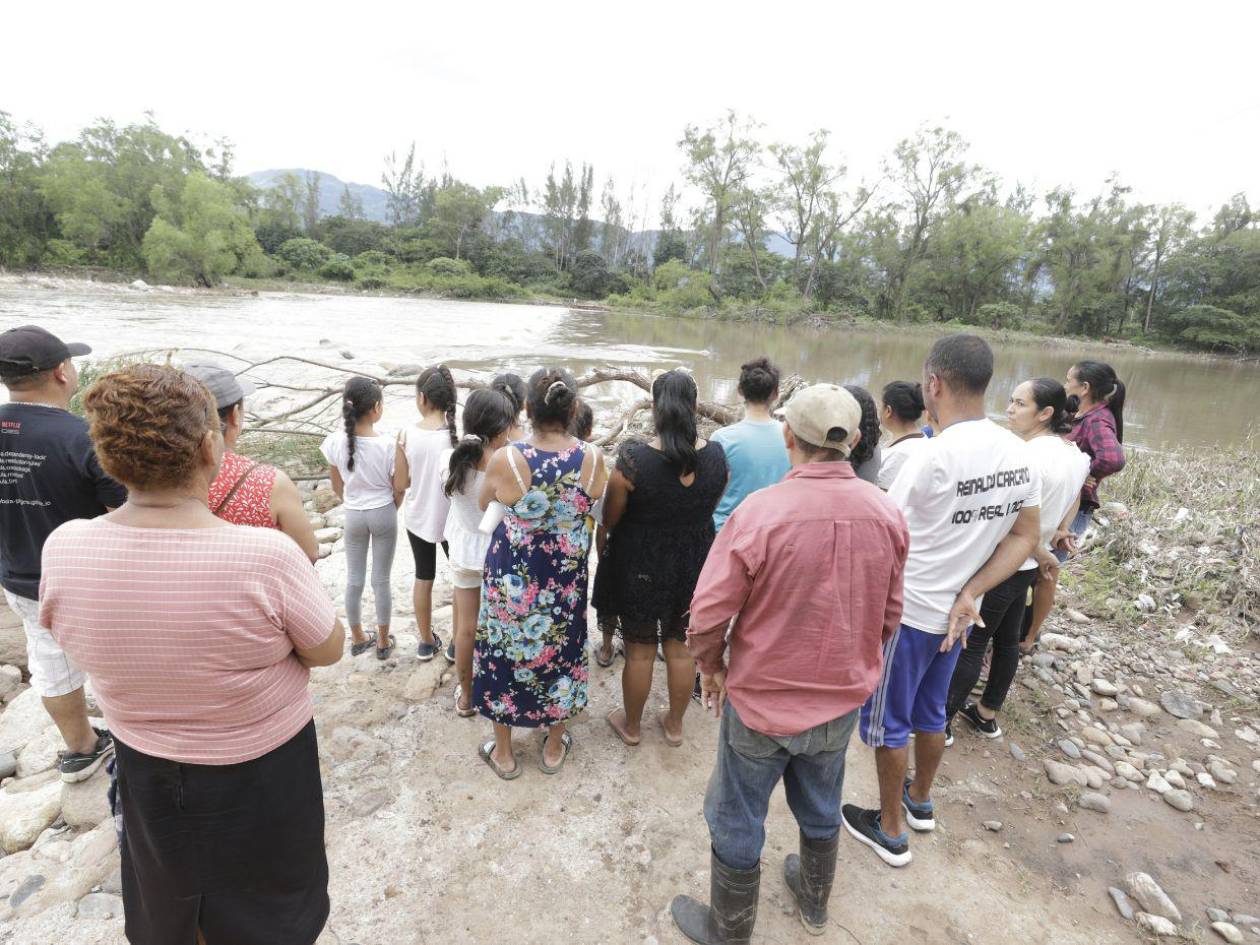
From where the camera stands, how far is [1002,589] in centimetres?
265

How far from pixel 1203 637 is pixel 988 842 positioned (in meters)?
2.85

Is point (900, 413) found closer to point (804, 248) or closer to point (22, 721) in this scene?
point (22, 721)

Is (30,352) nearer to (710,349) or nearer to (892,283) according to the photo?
(710,349)

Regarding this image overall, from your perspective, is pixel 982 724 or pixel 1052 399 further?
pixel 982 724

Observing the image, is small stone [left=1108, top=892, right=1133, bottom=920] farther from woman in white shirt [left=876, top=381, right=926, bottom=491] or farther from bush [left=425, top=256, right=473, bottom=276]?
bush [left=425, top=256, right=473, bottom=276]

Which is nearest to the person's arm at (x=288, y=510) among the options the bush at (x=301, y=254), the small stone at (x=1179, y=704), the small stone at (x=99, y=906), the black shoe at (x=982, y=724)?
the small stone at (x=99, y=906)

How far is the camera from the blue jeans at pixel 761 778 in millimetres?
1739

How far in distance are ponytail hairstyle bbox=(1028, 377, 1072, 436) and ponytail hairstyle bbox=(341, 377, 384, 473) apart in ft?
10.6

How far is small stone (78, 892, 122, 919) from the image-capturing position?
1.89 m

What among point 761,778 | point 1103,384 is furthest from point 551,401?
point 1103,384

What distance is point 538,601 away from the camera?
2.41 meters

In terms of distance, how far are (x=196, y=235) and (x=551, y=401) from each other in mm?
43677

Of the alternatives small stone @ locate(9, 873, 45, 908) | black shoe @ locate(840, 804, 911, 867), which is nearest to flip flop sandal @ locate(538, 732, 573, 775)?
black shoe @ locate(840, 804, 911, 867)

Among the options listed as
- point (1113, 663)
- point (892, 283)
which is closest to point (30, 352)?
point (1113, 663)
